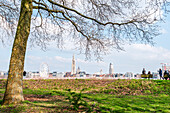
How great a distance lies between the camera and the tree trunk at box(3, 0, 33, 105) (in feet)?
21.7

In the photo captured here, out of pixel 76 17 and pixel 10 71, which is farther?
pixel 76 17

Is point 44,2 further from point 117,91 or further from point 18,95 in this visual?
point 117,91

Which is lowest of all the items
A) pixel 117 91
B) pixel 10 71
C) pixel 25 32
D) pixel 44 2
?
pixel 117 91

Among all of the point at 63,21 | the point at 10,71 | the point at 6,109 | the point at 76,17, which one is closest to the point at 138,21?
the point at 76,17

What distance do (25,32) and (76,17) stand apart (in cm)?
469

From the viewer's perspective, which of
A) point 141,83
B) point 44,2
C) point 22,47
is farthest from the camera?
point 141,83

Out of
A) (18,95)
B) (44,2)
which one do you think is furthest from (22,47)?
(44,2)

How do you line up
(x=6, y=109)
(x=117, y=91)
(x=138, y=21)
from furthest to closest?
(x=117, y=91), (x=138, y=21), (x=6, y=109)

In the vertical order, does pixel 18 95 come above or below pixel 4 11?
below

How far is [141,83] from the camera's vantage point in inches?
564

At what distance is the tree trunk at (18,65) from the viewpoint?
6602 mm

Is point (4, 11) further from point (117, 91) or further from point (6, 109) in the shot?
point (117, 91)

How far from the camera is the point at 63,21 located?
1161 cm

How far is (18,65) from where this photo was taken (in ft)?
22.4
